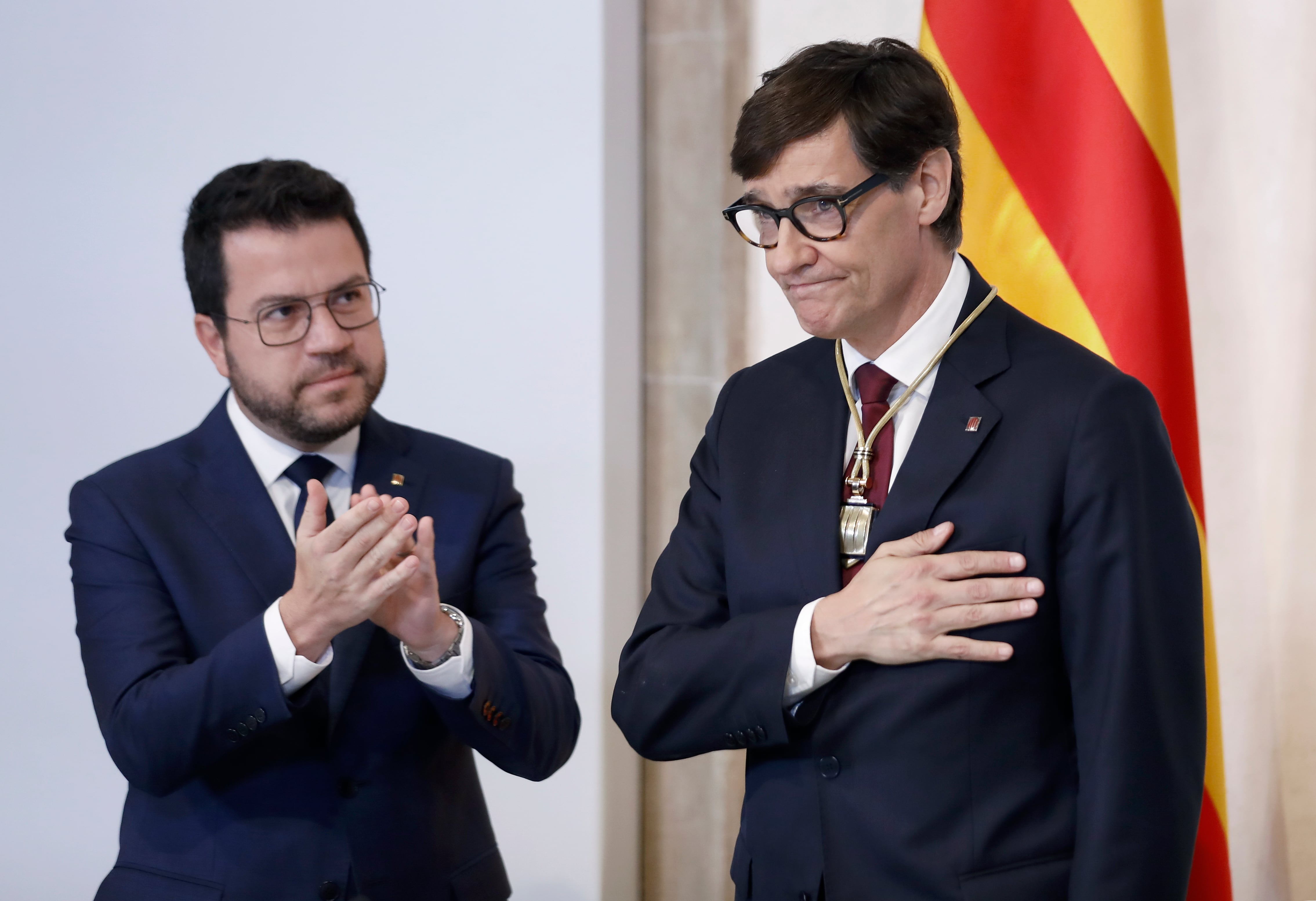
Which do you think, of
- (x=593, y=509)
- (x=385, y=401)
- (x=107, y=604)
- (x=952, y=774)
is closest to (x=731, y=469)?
(x=952, y=774)

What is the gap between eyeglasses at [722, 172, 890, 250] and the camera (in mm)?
1572

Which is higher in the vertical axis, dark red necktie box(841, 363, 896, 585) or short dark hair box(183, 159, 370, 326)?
short dark hair box(183, 159, 370, 326)

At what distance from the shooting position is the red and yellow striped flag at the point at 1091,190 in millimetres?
2305

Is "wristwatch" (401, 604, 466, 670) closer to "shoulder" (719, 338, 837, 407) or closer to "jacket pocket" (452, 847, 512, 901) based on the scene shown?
"jacket pocket" (452, 847, 512, 901)

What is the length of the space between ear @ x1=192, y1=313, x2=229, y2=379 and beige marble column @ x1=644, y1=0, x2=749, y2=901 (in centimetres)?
136

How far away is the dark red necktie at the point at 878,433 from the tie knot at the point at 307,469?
3.28 feet

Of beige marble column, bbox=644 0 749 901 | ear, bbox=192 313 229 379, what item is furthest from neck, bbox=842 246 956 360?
beige marble column, bbox=644 0 749 901

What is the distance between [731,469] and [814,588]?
246 mm

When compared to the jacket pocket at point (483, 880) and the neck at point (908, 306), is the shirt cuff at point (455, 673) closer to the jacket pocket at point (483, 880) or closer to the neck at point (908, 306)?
the jacket pocket at point (483, 880)

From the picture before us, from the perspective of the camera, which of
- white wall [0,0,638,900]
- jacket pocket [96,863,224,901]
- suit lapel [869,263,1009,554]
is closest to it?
suit lapel [869,263,1009,554]

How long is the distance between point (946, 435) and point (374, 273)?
79.7 inches

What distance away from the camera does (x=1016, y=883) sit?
146 centimetres

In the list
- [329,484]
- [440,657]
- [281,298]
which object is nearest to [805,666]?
[440,657]

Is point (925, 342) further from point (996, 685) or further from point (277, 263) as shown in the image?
point (277, 263)
